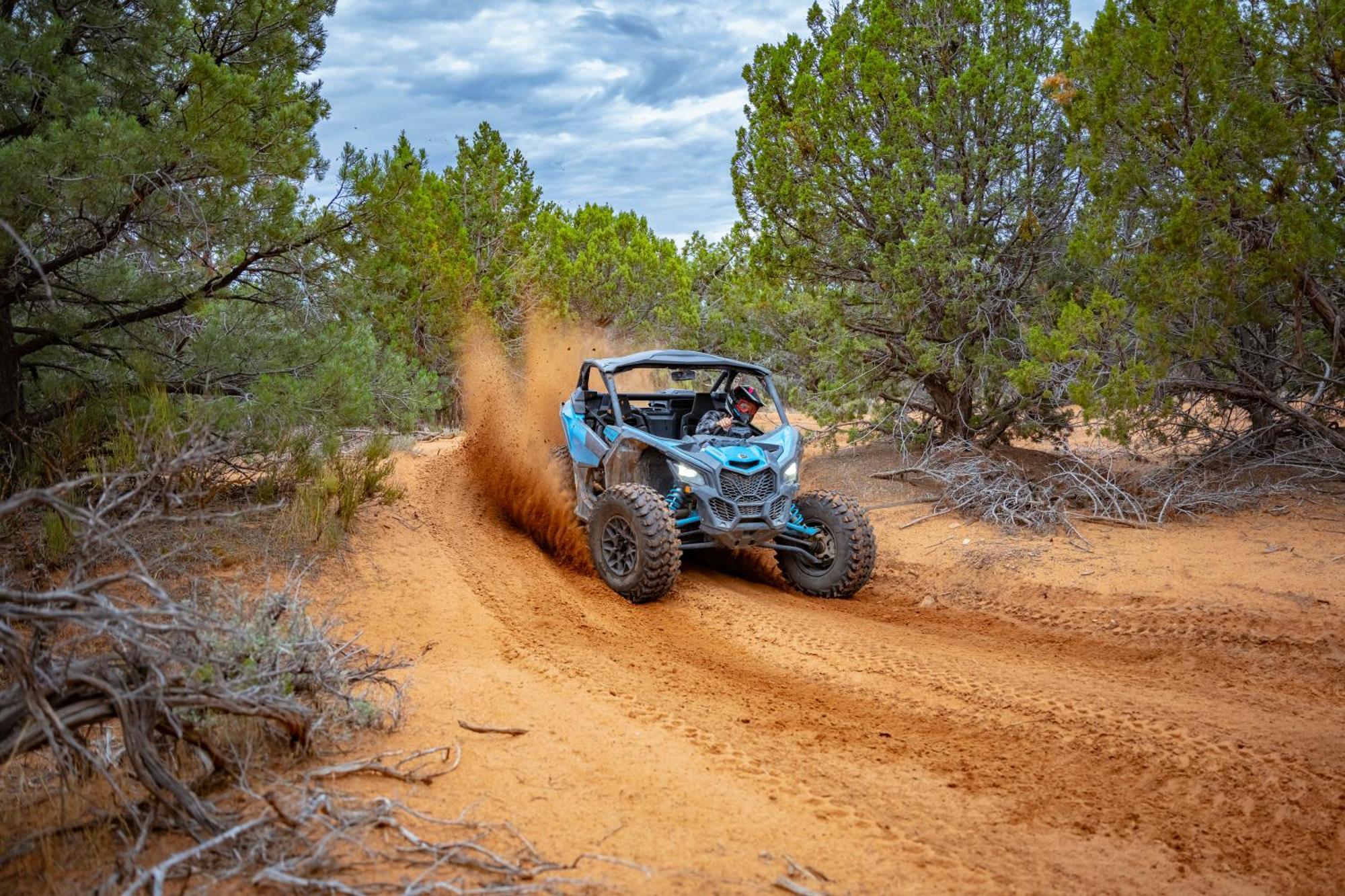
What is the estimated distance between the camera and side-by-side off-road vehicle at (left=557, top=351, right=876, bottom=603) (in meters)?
7.57

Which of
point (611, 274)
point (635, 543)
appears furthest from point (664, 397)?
point (611, 274)

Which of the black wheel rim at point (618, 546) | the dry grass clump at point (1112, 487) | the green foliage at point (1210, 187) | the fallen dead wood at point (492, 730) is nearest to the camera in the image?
the fallen dead wood at point (492, 730)

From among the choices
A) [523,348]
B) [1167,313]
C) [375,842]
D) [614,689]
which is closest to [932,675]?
[614,689]

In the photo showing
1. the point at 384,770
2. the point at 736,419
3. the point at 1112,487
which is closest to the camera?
the point at 384,770

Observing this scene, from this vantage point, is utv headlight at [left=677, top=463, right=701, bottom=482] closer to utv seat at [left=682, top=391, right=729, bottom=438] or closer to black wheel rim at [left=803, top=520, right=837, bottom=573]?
black wheel rim at [left=803, top=520, right=837, bottom=573]

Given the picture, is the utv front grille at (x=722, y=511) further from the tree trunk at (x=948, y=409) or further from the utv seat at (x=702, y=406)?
the tree trunk at (x=948, y=409)

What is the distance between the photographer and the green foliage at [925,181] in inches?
425

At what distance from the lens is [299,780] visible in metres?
3.72

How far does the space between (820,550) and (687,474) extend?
153 centimetres

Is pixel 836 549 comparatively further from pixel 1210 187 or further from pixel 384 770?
pixel 384 770

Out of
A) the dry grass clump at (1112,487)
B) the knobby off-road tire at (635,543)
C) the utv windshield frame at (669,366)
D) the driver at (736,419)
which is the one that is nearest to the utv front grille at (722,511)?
the knobby off-road tire at (635,543)

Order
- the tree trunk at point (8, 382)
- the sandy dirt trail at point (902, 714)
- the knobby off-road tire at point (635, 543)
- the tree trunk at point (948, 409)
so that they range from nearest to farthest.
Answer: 1. the sandy dirt trail at point (902, 714)
2. the tree trunk at point (8, 382)
3. the knobby off-road tire at point (635, 543)
4. the tree trunk at point (948, 409)

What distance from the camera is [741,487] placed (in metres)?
7.77

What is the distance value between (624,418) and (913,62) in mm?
6059
